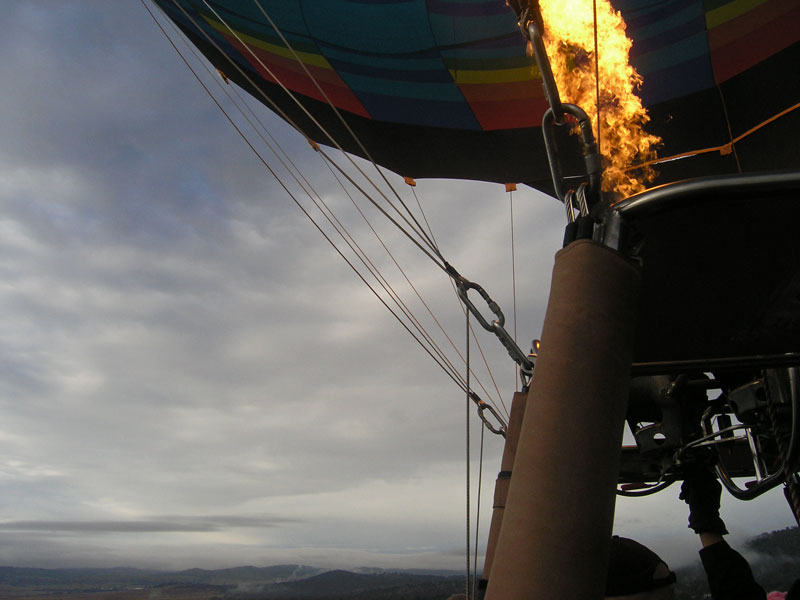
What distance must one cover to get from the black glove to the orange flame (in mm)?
1482

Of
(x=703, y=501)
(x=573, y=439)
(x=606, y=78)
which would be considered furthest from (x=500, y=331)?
(x=606, y=78)

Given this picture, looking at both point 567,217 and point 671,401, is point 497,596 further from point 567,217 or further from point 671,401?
point 671,401

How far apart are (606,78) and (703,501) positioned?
5.78m

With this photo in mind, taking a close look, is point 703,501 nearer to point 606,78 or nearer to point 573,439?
point 573,439

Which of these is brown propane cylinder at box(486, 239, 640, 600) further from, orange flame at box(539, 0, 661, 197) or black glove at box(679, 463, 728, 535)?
orange flame at box(539, 0, 661, 197)

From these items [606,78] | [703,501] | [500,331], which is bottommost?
[703,501]

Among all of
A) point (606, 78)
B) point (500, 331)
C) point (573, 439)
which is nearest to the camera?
point (573, 439)

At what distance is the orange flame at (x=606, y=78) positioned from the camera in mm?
5441

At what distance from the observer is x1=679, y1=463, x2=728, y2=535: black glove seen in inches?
111

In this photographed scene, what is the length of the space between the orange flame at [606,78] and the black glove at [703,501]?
148 centimetres

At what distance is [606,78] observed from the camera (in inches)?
298

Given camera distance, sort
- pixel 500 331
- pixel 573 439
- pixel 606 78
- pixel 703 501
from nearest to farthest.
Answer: pixel 573 439 → pixel 703 501 → pixel 500 331 → pixel 606 78

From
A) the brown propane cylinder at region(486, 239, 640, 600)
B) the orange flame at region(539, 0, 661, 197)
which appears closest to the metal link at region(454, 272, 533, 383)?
the orange flame at region(539, 0, 661, 197)

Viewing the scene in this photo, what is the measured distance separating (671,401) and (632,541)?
4.51 feet
